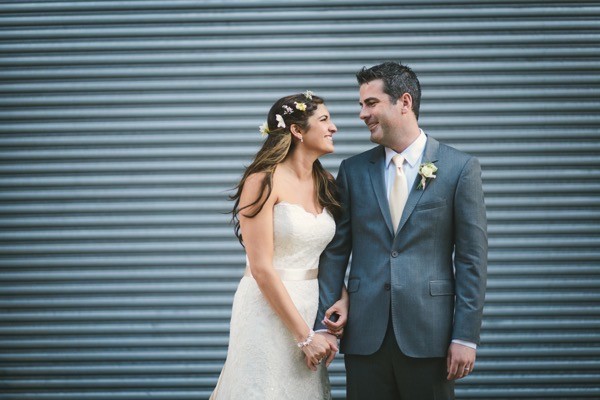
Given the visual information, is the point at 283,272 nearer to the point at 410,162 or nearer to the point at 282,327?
the point at 282,327

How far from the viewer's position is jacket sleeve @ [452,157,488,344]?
2992 millimetres

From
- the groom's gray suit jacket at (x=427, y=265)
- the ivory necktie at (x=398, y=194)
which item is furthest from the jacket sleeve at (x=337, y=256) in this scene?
the ivory necktie at (x=398, y=194)

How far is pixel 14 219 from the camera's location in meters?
4.74

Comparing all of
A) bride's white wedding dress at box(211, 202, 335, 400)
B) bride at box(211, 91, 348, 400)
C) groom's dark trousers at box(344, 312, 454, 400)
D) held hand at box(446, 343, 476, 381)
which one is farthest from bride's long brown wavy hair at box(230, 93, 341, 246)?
held hand at box(446, 343, 476, 381)

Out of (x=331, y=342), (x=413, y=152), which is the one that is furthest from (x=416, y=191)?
(x=331, y=342)

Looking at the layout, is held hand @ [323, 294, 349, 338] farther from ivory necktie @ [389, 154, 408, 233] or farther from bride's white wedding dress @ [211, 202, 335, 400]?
ivory necktie @ [389, 154, 408, 233]

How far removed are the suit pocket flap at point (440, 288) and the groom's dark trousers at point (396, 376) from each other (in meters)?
0.24

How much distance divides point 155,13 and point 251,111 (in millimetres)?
925

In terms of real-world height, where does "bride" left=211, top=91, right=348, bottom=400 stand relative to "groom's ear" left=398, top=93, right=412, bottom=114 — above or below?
below

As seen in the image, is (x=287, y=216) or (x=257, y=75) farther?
(x=257, y=75)

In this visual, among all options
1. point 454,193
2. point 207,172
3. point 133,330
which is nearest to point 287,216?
point 454,193

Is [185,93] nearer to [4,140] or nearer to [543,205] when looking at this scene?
[4,140]

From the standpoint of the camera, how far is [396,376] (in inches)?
121

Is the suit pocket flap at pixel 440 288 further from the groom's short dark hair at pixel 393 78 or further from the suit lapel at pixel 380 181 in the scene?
the groom's short dark hair at pixel 393 78
